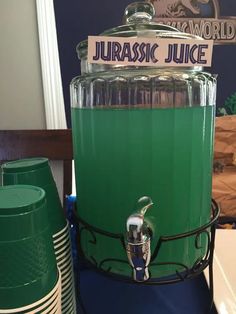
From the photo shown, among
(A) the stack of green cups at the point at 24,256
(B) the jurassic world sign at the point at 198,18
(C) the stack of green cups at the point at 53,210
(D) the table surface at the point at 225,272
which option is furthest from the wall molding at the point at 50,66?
(A) the stack of green cups at the point at 24,256

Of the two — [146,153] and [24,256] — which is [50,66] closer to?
[146,153]

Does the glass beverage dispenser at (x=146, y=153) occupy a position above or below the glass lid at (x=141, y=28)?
below

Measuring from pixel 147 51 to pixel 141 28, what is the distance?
53mm

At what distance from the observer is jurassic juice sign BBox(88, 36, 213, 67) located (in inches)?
14.2

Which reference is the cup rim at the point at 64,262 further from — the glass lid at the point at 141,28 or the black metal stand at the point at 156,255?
the glass lid at the point at 141,28

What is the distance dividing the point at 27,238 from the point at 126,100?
0.71ft

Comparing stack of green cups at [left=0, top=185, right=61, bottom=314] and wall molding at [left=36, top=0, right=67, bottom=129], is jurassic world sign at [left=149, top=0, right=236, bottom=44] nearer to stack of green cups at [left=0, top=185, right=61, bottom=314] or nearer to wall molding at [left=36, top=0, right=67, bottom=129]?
wall molding at [left=36, top=0, right=67, bottom=129]

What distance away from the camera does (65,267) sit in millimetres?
407

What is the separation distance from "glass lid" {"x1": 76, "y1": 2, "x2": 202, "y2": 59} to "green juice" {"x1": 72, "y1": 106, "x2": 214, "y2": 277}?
9cm

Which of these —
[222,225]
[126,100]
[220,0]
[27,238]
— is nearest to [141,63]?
[126,100]

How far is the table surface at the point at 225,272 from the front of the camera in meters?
0.48

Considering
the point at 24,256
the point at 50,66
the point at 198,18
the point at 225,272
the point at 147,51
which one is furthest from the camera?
the point at 198,18

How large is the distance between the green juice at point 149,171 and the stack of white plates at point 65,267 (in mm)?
37

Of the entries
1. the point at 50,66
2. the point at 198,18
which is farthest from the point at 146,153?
the point at 198,18
